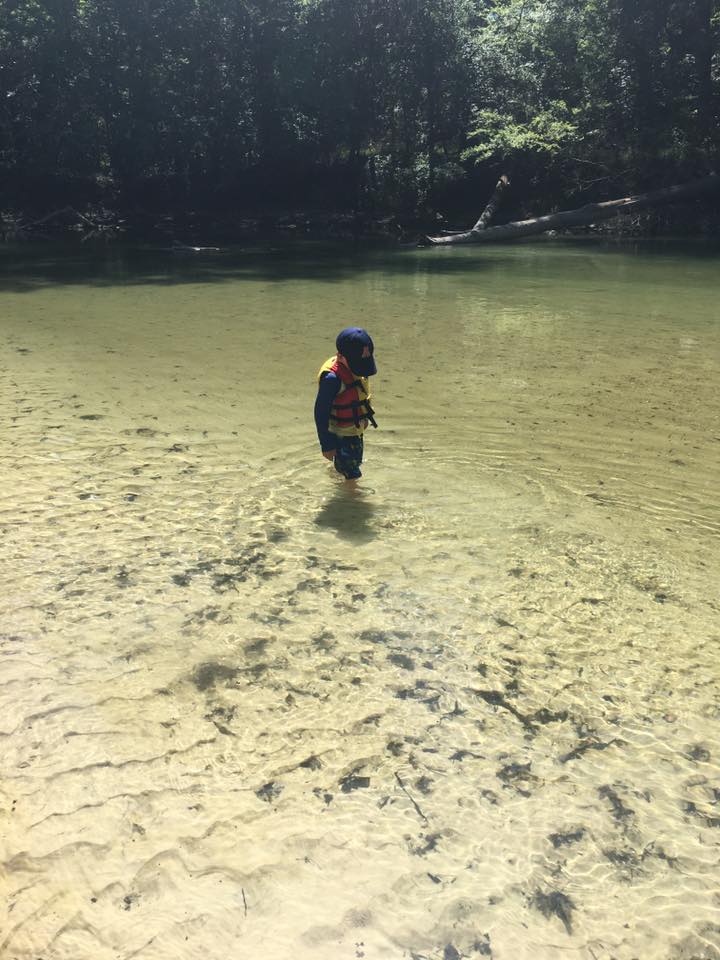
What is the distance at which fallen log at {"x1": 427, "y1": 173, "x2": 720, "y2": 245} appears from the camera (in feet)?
95.6

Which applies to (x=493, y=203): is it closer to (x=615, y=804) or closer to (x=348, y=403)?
(x=348, y=403)

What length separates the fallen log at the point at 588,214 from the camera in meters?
29.1

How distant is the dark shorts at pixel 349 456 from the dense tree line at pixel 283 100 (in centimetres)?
2931

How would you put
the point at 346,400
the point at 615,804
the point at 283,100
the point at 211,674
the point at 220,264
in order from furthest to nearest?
the point at 283,100
the point at 220,264
the point at 346,400
the point at 211,674
the point at 615,804

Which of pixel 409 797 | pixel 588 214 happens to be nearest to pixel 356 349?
pixel 409 797

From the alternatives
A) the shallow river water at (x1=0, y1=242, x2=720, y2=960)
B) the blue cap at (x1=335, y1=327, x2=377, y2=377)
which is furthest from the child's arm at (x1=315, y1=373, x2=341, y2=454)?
the shallow river water at (x1=0, y1=242, x2=720, y2=960)

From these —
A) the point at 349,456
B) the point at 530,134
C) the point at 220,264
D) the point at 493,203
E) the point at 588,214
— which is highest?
the point at 530,134

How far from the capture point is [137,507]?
236 inches

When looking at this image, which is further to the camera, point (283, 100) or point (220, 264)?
point (283, 100)

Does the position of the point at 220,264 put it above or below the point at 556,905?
above

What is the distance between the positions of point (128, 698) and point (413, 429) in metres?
4.76

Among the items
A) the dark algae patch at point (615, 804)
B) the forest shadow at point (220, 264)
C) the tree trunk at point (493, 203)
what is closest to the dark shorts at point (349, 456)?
the dark algae patch at point (615, 804)

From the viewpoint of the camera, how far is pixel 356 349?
554 cm

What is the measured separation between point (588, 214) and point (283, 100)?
16614mm
